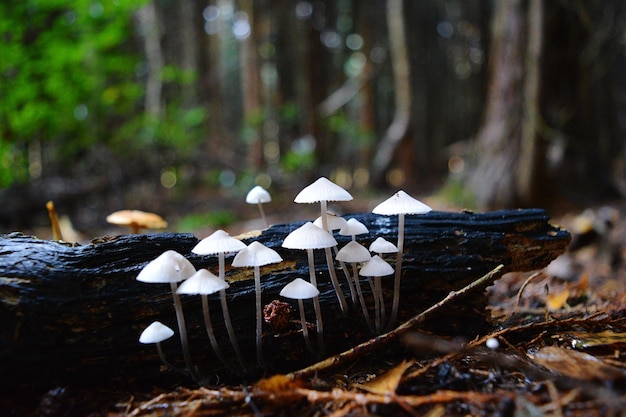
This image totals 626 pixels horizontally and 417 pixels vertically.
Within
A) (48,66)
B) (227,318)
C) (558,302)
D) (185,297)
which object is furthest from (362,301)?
(48,66)

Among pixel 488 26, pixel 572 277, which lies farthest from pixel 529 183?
pixel 488 26

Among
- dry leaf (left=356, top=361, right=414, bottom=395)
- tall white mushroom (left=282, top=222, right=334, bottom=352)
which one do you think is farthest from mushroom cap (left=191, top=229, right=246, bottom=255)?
dry leaf (left=356, top=361, right=414, bottom=395)

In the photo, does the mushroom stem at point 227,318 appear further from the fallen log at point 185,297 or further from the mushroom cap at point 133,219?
the mushroom cap at point 133,219

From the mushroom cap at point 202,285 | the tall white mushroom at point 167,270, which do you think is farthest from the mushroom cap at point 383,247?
the tall white mushroom at point 167,270

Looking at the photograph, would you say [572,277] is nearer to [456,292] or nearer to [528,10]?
[456,292]

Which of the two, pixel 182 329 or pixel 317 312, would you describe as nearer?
pixel 182 329

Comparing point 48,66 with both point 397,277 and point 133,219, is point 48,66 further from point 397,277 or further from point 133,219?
point 397,277

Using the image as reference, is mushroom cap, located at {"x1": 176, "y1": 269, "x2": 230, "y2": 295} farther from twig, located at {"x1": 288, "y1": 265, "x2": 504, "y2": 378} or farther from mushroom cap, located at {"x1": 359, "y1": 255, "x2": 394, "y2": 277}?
mushroom cap, located at {"x1": 359, "y1": 255, "x2": 394, "y2": 277}
